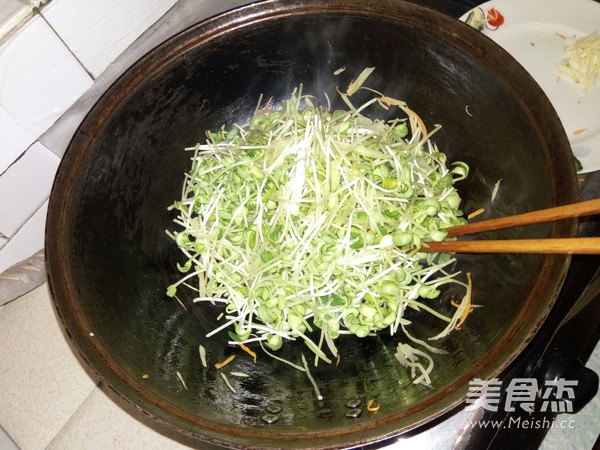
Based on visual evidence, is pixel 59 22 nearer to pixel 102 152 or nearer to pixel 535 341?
pixel 102 152

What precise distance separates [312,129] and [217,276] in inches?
20.3

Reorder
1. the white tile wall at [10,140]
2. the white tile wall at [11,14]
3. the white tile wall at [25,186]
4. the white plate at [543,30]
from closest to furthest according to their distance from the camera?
the white tile wall at [11,14], the white tile wall at [10,140], the white tile wall at [25,186], the white plate at [543,30]

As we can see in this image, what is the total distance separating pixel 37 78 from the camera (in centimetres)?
157

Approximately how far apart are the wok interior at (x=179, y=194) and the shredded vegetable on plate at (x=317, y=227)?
0.18 feet

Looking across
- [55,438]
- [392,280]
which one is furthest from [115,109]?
[55,438]

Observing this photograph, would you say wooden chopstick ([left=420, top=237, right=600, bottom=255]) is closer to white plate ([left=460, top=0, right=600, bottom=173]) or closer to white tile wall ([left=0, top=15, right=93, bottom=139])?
white plate ([left=460, top=0, right=600, bottom=173])

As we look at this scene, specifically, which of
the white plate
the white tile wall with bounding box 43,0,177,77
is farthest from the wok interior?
the white plate

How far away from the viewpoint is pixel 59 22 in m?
1.52

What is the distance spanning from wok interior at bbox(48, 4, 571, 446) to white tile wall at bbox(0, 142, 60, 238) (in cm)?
48

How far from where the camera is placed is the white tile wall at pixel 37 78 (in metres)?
1.47

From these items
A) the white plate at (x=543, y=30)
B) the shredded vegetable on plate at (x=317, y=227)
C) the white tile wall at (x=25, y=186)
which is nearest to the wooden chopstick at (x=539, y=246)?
the shredded vegetable on plate at (x=317, y=227)

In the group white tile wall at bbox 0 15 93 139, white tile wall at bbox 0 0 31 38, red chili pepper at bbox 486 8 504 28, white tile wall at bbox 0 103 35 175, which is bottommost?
red chili pepper at bbox 486 8 504 28

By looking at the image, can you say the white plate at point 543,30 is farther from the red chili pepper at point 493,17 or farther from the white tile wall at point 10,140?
the white tile wall at point 10,140

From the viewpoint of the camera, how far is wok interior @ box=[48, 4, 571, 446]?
122 cm
